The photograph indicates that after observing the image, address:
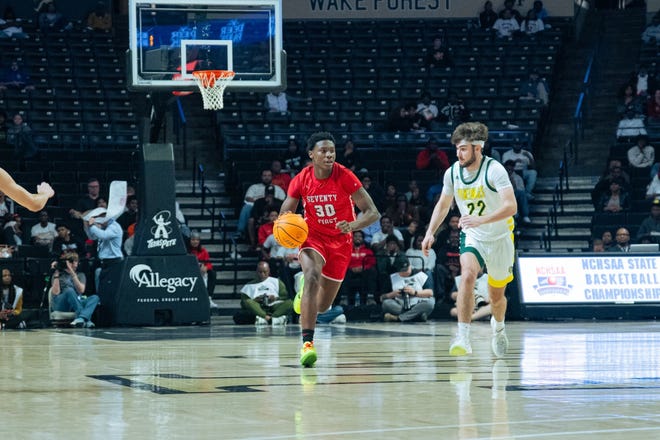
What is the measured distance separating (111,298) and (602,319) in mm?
7724

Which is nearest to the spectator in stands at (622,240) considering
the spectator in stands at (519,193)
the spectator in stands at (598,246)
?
the spectator in stands at (598,246)

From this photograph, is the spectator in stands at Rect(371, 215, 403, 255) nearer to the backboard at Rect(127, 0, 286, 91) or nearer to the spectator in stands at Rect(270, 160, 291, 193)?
the spectator in stands at Rect(270, 160, 291, 193)

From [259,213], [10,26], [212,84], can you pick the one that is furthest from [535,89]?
[212,84]

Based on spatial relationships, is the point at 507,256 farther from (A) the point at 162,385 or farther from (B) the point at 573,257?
(B) the point at 573,257

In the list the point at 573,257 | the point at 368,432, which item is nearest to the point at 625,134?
the point at 573,257

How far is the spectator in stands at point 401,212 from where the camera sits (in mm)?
21906

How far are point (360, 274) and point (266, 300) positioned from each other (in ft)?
6.69

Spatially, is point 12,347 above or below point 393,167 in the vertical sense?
below

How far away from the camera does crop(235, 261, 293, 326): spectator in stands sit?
1828cm

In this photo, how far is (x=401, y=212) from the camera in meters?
22.0

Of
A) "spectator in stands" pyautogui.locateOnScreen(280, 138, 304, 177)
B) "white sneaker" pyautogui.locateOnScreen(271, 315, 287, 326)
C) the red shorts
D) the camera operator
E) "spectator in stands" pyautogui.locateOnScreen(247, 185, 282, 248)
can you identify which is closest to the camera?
the red shorts

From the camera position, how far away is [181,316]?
1788 centimetres

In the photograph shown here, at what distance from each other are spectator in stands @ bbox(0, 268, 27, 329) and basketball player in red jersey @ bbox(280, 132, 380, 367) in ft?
26.3

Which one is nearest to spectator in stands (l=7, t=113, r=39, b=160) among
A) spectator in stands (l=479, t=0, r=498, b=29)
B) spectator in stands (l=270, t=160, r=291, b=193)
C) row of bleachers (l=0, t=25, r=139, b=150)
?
row of bleachers (l=0, t=25, r=139, b=150)
